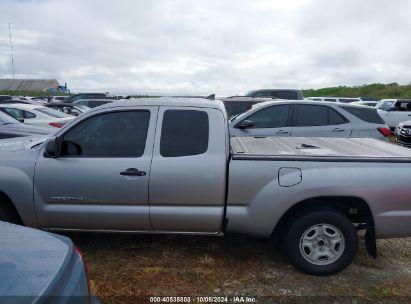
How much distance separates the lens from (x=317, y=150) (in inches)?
154

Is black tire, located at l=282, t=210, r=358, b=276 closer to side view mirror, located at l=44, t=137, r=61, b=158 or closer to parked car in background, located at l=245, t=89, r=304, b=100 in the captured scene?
side view mirror, located at l=44, t=137, r=61, b=158

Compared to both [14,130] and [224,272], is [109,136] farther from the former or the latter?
[14,130]

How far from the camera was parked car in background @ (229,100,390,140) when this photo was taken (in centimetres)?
739

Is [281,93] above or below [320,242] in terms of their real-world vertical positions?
above

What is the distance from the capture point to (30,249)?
1824mm

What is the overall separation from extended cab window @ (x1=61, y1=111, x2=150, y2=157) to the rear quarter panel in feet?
3.29

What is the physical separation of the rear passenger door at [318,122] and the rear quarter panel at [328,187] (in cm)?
403

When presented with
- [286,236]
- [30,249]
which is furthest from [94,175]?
[286,236]

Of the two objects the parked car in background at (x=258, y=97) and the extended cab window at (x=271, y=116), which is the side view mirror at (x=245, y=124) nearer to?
the extended cab window at (x=271, y=116)

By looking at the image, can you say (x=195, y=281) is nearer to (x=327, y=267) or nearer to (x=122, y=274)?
(x=122, y=274)

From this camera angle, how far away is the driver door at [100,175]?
3.54 metres

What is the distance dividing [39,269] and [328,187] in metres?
2.56

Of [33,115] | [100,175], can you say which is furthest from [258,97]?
[100,175]

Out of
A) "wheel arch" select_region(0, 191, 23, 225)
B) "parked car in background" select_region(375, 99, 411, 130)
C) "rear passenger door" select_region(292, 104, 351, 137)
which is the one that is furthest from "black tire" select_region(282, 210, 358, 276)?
"parked car in background" select_region(375, 99, 411, 130)
